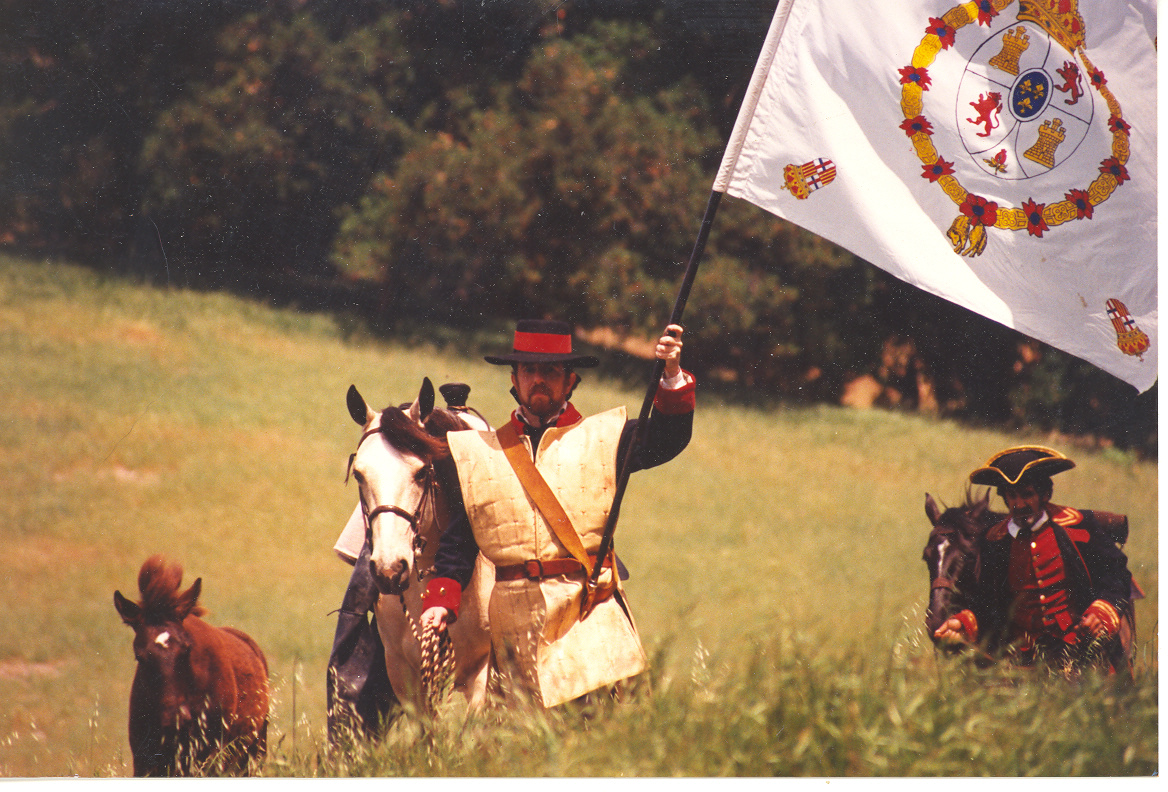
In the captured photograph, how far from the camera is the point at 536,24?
5.09 m

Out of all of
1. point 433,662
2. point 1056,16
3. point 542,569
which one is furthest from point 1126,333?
point 433,662

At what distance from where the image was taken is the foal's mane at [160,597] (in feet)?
13.7

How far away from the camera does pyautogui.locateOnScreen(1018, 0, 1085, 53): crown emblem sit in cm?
374

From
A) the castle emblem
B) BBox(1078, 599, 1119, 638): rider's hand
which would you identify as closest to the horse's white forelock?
the castle emblem

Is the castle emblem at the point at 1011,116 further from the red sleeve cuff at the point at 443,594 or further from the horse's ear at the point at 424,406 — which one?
the red sleeve cuff at the point at 443,594

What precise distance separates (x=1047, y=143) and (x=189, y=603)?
13.6 feet

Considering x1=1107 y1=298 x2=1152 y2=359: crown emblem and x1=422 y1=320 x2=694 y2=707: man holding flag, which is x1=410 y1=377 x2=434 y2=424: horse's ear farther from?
x1=1107 y1=298 x2=1152 y2=359: crown emblem

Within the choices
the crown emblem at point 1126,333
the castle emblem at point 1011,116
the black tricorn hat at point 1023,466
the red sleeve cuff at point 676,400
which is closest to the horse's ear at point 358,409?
the red sleeve cuff at point 676,400

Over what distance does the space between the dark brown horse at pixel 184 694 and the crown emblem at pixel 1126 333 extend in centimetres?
399

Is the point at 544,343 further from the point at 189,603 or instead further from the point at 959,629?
the point at 959,629

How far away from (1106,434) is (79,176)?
561 centimetres

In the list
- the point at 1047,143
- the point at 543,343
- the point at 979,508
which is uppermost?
the point at 1047,143

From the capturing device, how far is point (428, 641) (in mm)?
3850

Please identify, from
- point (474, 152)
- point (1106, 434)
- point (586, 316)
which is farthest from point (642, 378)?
point (1106, 434)
